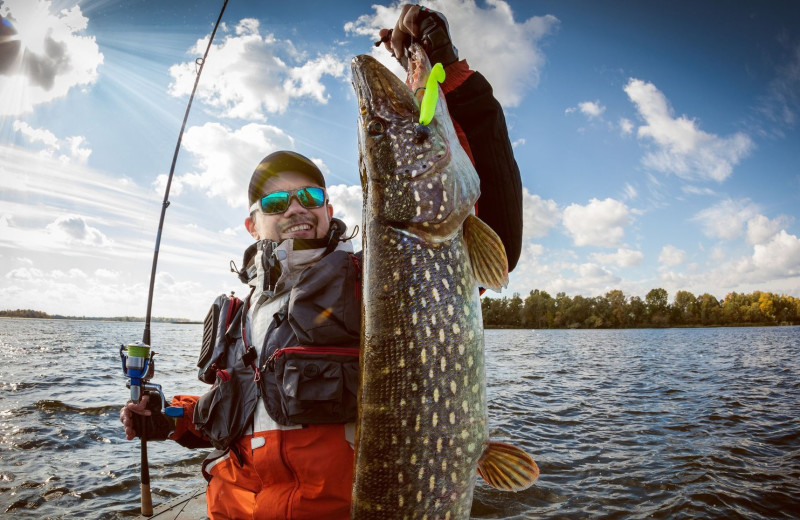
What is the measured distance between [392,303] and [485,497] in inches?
241

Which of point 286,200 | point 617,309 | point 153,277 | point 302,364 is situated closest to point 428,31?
point 286,200

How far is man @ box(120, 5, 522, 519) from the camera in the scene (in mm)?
2178

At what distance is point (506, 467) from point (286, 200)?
82.9 inches

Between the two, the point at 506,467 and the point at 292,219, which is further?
the point at 292,219

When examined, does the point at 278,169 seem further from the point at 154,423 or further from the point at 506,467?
the point at 506,467

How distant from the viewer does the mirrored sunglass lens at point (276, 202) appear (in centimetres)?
292

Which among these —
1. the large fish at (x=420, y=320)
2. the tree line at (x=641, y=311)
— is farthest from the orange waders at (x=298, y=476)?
the tree line at (x=641, y=311)

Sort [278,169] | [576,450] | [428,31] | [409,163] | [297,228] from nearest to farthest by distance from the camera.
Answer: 1. [409,163]
2. [428,31]
3. [297,228]
4. [278,169]
5. [576,450]

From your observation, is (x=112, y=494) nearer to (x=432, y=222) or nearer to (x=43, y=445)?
(x=43, y=445)

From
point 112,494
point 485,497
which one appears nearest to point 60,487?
point 112,494

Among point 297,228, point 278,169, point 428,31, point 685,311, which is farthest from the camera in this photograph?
point 685,311

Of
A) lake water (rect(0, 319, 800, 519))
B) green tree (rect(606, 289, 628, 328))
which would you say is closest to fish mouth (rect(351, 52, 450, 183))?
lake water (rect(0, 319, 800, 519))

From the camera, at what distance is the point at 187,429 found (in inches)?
121

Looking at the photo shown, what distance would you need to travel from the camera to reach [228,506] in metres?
2.39
